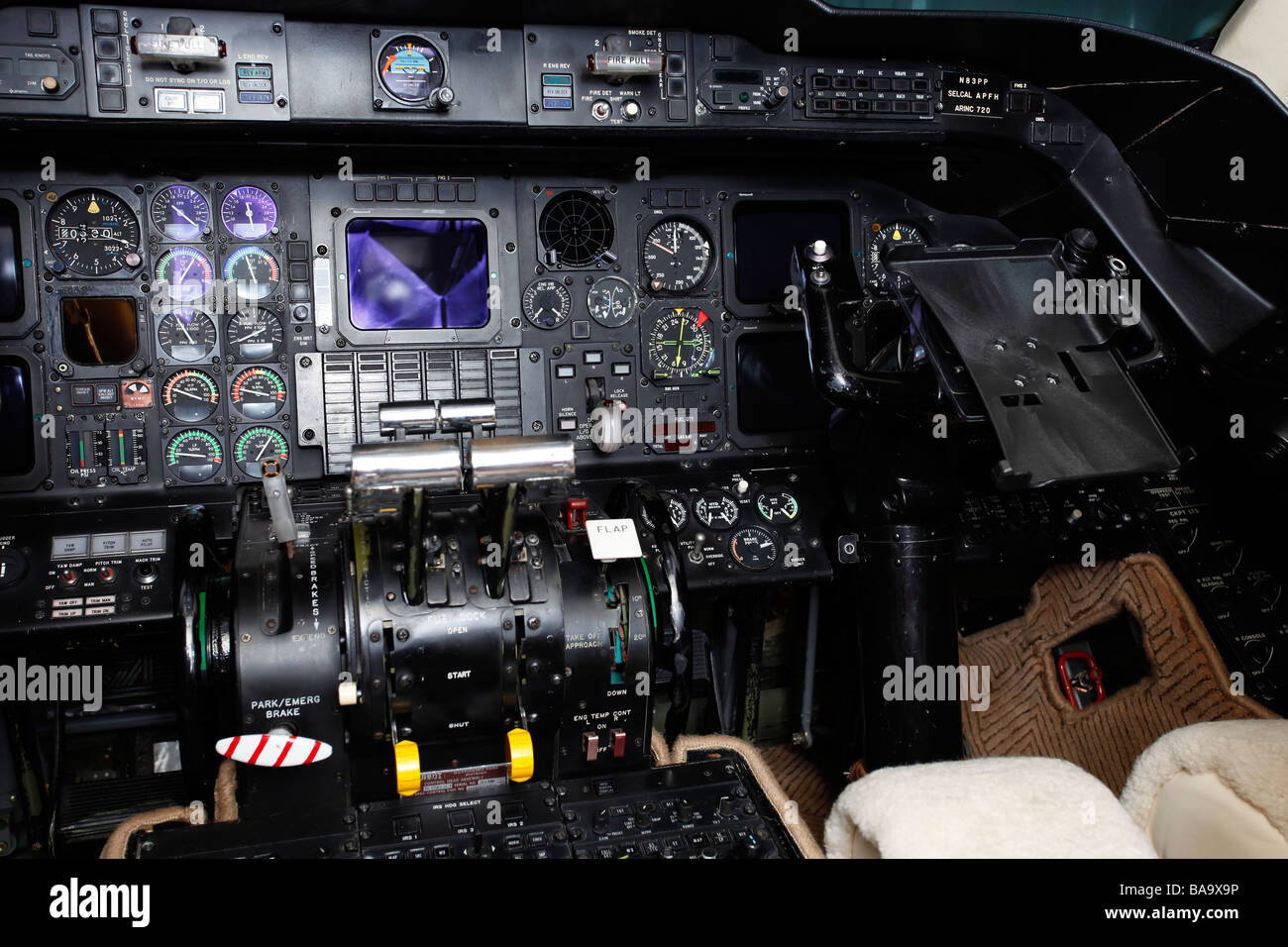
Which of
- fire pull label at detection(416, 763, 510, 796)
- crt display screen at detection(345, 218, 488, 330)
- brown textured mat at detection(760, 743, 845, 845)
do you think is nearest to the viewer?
fire pull label at detection(416, 763, 510, 796)

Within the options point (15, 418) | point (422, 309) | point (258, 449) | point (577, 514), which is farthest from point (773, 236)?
point (15, 418)

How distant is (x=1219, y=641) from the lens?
3205mm

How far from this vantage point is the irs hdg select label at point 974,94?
3.20m

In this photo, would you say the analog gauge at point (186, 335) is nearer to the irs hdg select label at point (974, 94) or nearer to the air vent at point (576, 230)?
the air vent at point (576, 230)

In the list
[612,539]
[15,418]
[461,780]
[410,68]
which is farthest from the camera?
[15,418]

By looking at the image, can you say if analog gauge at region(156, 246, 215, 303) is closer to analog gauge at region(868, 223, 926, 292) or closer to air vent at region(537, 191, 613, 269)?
air vent at region(537, 191, 613, 269)

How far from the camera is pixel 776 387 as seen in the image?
3623mm

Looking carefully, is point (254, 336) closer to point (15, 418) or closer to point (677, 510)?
point (15, 418)

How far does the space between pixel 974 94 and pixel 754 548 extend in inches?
64.0

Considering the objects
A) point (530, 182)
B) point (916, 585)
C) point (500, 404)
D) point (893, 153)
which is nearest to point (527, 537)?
point (500, 404)

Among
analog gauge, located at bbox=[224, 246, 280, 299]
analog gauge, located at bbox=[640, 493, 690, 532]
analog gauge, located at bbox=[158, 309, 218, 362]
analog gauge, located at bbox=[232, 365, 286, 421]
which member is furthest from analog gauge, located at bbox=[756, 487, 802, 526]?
analog gauge, located at bbox=[158, 309, 218, 362]

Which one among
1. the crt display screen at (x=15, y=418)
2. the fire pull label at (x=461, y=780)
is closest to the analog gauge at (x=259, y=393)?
the crt display screen at (x=15, y=418)

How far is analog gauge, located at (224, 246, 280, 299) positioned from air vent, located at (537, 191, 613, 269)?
88 cm

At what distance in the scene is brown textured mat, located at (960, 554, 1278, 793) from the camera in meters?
3.21
